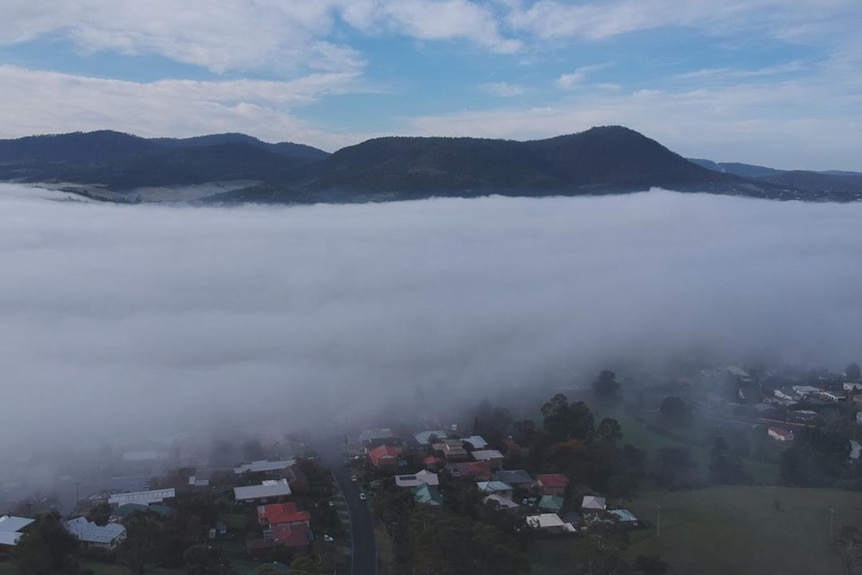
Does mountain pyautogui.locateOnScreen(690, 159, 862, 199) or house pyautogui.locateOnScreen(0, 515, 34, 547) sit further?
mountain pyautogui.locateOnScreen(690, 159, 862, 199)

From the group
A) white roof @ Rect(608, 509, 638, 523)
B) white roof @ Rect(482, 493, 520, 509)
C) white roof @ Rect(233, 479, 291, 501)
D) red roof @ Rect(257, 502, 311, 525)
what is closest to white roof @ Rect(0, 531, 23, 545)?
white roof @ Rect(233, 479, 291, 501)

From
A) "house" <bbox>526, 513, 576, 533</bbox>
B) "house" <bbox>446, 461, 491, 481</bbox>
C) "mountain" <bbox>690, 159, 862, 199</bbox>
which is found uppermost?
"mountain" <bbox>690, 159, 862, 199</bbox>

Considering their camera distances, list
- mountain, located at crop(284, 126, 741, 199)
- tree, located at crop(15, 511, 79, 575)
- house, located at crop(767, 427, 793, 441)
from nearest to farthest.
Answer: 1. tree, located at crop(15, 511, 79, 575)
2. house, located at crop(767, 427, 793, 441)
3. mountain, located at crop(284, 126, 741, 199)

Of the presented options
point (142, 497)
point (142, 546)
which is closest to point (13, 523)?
point (142, 497)

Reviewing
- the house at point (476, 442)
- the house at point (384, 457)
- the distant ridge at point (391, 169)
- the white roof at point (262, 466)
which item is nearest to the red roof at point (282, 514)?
the white roof at point (262, 466)

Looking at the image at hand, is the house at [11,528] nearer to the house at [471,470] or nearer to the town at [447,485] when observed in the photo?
the town at [447,485]

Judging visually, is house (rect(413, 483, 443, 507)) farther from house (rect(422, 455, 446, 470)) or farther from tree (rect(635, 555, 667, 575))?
tree (rect(635, 555, 667, 575))

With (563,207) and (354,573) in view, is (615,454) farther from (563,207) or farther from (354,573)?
(563,207)
